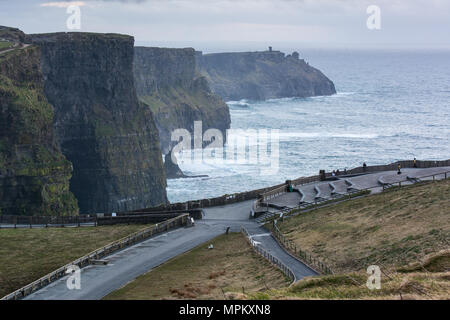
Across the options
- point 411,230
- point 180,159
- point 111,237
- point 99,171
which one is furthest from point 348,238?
point 180,159

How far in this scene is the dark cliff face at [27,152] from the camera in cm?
9900

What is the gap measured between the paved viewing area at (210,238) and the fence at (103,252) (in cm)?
52

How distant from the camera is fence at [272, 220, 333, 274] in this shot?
143 ft

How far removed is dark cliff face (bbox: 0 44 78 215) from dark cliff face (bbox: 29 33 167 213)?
833 inches

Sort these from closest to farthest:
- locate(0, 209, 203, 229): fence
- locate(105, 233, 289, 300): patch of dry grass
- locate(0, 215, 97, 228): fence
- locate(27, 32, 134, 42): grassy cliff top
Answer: locate(105, 233, 289, 300): patch of dry grass → locate(0, 209, 203, 229): fence → locate(0, 215, 97, 228): fence → locate(27, 32, 134, 42): grassy cliff top

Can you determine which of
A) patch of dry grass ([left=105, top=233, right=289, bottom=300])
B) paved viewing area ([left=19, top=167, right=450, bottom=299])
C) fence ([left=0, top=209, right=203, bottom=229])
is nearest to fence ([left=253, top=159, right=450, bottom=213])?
paved viewing area ([left=19, top=167, right=450, bottom=299])

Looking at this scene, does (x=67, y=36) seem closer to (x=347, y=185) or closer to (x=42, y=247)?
(x=347, y=185)

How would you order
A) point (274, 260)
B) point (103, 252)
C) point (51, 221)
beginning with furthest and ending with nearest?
point (51, 221)
point (103, 252)
point (274, 260)

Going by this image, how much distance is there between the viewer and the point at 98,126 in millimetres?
132000

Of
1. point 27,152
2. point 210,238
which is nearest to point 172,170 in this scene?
point 27,152

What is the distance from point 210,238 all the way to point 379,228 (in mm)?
13513

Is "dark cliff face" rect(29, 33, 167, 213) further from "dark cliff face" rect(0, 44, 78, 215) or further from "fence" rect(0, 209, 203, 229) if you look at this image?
"fence" rect(0, 209, 203, 229)

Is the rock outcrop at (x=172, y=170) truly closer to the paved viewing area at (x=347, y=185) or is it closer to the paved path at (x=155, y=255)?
the paved viewing area at (x=347, y=185)

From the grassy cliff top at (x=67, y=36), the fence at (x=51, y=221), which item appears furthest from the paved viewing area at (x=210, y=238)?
the grassy cliff top at (x=67, y=36)
